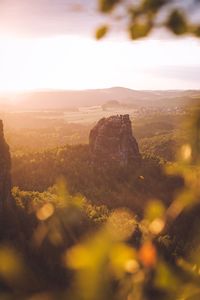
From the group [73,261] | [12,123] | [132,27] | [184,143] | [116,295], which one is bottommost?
[12,123]

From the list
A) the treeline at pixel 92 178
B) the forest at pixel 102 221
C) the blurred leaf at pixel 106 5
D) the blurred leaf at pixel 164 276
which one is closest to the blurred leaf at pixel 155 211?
the forest at pixel 102 221

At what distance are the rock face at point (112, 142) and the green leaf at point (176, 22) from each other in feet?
257

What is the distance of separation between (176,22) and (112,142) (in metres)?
78.7

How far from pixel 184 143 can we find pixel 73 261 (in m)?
0.91

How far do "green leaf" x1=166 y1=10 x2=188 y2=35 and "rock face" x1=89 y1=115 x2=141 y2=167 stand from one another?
257ft

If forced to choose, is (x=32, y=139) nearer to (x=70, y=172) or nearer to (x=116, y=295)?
(x=70, y=172)

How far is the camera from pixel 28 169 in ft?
262

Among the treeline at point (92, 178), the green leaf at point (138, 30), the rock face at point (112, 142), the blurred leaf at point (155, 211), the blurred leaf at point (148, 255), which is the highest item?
the green leaf at point (138, 30)

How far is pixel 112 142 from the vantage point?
3182 inches

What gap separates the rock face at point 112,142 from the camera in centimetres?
8075

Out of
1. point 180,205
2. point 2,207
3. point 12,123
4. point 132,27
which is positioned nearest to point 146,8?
point 132,27

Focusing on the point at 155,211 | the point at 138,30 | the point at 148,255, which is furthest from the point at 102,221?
the point at 138,30

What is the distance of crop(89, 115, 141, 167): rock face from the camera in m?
80.8

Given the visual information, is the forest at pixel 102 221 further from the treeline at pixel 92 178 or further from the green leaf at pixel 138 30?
the green leaf at pixel 138 30
